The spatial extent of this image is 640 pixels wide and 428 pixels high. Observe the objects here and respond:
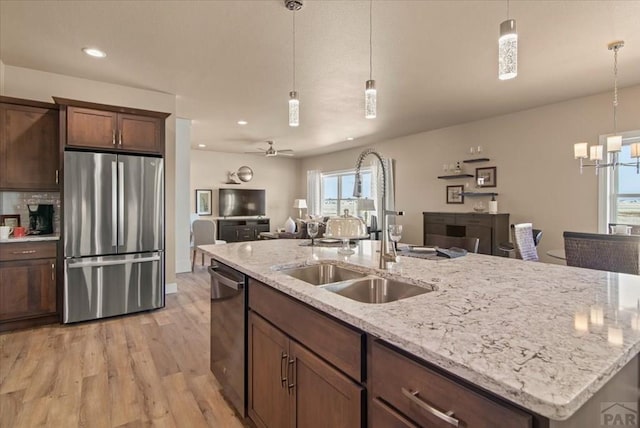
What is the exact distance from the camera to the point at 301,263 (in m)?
1.86

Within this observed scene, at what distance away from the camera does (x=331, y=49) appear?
302 centimetres

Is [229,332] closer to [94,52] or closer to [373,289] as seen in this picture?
[373,289]

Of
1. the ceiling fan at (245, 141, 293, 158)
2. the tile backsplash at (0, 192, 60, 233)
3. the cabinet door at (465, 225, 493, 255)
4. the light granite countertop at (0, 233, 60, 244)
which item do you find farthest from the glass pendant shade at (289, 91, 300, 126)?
the ceiling fan at (245, 141, 293, 158)

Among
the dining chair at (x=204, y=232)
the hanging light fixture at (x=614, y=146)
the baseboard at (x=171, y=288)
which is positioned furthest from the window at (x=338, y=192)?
the baseboard at (x=171, y=288)

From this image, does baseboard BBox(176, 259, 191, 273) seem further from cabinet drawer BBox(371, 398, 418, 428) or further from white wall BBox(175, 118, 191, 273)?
cabinet drawer BBox(371, 398, 418, 428)

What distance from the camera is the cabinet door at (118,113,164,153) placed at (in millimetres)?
3555

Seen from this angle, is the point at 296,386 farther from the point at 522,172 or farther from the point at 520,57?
the point at 522,172

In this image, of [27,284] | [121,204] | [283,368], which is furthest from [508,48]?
[27,284]

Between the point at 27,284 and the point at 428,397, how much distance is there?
395 cm

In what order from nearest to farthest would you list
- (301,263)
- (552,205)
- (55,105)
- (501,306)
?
(501,306) → (301,263) → (55,105) → (552,205)

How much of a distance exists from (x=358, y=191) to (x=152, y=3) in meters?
2.02

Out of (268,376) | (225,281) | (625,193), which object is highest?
(625,193)

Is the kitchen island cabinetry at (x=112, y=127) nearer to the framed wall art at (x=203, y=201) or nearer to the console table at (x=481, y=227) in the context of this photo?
the console table at (x=481, y=227)

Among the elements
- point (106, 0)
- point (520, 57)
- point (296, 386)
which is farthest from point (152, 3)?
point (520, 57)
